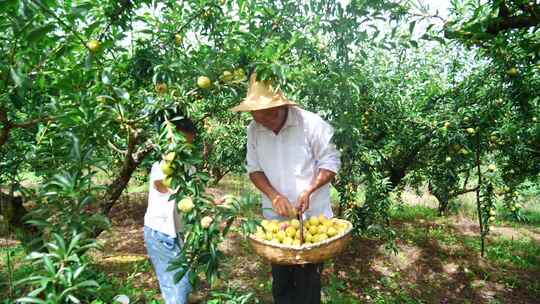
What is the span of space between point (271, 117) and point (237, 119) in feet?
11.7

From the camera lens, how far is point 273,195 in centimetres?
222

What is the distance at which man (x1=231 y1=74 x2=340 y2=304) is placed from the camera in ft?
7.09

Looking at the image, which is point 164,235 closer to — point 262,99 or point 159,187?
point 159,187

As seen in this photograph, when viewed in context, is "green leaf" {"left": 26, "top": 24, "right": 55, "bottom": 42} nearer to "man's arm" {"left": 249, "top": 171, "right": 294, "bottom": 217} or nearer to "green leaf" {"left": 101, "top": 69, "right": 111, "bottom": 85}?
"green leaf" {"left": 101, "top": 69, "right": 111, "bottom": 85}

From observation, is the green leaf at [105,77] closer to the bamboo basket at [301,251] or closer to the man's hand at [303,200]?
the bamboo basket at [301,251]

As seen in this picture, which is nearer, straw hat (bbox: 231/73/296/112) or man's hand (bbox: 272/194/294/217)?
straw hat (bbox: 231/73/296/112)

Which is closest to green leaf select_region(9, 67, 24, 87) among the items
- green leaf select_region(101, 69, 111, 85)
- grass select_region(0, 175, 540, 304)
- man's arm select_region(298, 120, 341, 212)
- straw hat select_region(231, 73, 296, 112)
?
green leaf select_region(101, 69, 111, 85)

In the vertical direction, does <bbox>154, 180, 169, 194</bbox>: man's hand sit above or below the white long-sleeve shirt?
below

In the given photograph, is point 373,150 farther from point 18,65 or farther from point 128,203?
point 128,203

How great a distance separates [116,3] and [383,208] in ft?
9.41

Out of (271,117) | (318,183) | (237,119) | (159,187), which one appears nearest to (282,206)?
(318,183)

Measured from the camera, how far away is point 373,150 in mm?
3678

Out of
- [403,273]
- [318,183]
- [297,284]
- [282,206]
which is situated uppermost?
[318,183]

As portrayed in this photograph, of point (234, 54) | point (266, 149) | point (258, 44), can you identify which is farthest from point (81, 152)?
point (266, 149)
